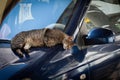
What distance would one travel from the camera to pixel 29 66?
9.33 feet

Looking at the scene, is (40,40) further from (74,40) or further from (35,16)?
(35,16)

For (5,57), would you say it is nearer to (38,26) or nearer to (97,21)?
(38,26)

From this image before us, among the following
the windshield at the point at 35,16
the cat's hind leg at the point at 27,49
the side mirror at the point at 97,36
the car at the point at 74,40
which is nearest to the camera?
the car at the point at 74,40

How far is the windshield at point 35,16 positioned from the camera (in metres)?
3.43

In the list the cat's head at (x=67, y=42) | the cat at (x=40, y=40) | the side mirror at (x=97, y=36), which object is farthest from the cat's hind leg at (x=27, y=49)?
the side mirror at (x=97, y=36)

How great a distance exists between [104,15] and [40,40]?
0.99 m

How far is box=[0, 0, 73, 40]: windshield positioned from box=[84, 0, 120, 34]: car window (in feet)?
0.84

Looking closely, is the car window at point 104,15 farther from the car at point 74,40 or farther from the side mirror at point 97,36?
the side mirror at point 97,36

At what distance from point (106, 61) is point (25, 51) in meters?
0.84

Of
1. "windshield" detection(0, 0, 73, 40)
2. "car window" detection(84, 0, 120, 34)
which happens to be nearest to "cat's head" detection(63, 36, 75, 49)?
"windshield" detection(0, 0, 73, 40)

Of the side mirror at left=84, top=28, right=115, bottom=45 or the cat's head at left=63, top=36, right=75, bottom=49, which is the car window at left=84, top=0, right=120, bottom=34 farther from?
the cat's head at left=63, top=36, right=75, bottom=49

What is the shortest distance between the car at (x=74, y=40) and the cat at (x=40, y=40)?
47 mm

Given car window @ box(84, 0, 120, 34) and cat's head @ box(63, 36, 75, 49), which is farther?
car window @ box(84, 0, 120, 34)

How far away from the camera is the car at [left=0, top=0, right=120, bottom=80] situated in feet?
9.50
